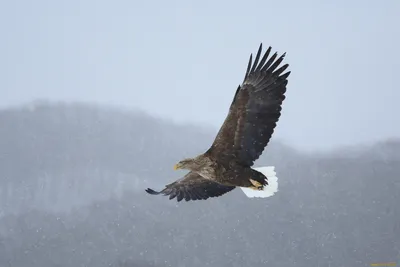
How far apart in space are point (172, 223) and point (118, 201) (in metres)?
5.29

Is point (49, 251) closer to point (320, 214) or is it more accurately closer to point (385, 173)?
point (320, 214)

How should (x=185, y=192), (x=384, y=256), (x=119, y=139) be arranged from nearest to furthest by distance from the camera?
(x=185, y=192) → (x=384, y=256) → (x=119, y=139)

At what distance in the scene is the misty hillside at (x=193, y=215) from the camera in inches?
1492

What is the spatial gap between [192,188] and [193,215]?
3098cm

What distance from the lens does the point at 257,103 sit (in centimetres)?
927

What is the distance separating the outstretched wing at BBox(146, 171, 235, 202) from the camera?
36.0ft

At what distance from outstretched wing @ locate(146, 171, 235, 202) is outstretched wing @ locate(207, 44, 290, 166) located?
5.80 feet

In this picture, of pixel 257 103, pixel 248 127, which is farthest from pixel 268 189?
pixel 257 103

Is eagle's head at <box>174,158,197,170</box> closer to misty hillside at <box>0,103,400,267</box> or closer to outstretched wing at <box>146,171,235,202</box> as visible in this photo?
outstretched wing at <box>146,171,235,202</box>

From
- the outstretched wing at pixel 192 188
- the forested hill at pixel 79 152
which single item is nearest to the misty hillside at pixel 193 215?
the forested hill at pixel 79 152

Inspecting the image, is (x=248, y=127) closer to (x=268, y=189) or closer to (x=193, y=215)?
(x=268, y=189)

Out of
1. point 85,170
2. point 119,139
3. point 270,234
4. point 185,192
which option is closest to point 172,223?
point 270,234

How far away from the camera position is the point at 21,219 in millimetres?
42719

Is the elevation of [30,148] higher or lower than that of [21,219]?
higher
